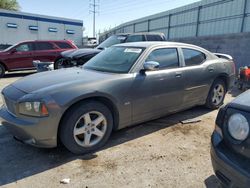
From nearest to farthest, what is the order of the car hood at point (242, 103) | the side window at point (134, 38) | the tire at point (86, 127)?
1. the car hood at point (242, 103)
2. the tire at point (86, 127)
3. the side window at point (134, 38)

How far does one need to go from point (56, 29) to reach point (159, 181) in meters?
30.0

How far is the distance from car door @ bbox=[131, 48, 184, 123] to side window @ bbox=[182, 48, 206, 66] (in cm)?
27

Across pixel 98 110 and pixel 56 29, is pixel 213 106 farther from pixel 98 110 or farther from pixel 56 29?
pixel 56 29

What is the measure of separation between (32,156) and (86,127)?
86 cm

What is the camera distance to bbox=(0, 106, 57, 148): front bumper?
2959mm

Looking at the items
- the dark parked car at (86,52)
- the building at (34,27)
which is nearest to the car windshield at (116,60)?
the dark parked car at (86,52)

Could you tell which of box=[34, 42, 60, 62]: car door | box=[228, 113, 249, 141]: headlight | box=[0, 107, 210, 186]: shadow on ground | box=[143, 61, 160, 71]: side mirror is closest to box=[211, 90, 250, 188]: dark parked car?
box=[228, 113, 249, 141]: headlight

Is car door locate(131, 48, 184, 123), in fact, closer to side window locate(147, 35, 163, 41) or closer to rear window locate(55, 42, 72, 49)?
side window locate(147, 35, 163, 41)

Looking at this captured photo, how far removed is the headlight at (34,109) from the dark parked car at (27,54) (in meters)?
8.63

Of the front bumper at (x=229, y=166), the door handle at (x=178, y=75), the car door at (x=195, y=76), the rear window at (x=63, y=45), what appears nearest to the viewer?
the front bumper at (x=229, y=166)

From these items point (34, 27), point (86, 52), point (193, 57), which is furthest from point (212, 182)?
point (34, 27)

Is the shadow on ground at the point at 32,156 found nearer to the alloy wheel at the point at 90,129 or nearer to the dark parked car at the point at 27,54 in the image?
the alloy wheel at the point at 90,129

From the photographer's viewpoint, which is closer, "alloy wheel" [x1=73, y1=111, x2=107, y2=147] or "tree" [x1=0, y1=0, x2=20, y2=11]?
"alloy wheel" [x1=73, y1=111, x2=107, y2=147]

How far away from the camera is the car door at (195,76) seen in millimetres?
4547
